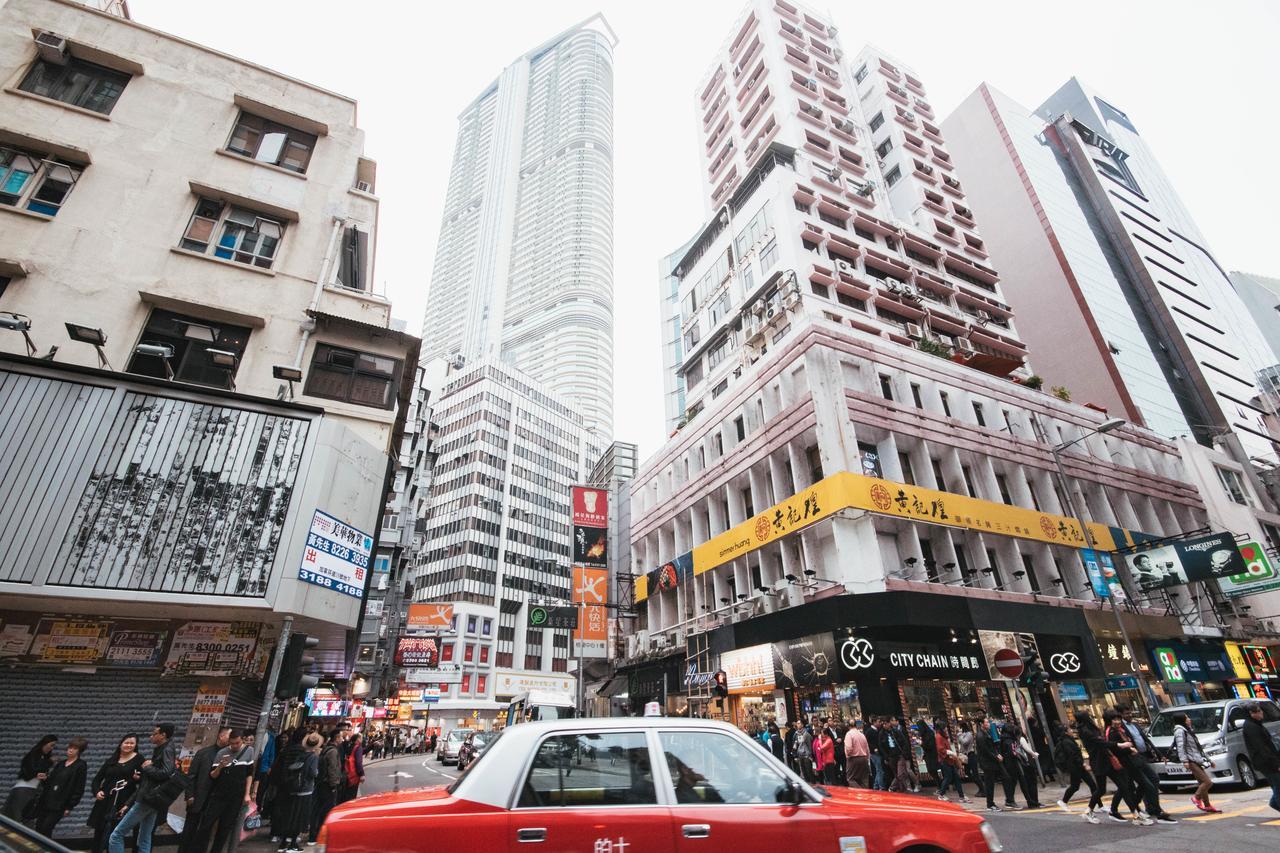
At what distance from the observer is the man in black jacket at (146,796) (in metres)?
7.15

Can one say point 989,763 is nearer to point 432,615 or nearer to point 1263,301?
point 432,615

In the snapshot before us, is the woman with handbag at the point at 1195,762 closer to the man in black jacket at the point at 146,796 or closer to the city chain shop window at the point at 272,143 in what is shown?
the man in black jacket at the point at 146,796

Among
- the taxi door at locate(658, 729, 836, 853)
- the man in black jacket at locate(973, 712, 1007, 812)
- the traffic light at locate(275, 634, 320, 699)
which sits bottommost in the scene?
the man in black jacket at locate(973, 712, 1007, 812)

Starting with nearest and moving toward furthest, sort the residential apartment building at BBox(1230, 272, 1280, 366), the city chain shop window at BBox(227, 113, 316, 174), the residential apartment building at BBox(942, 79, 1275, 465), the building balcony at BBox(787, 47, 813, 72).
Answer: the city chain shop window at BBox(227, 113, 316, 174) → the building balcony at BBox(787, 47, 813, 72) → the residential apartment building at BBox(942, 79, 1275, 465) → the residential apartment building at BBox(1230, 272, 1280, 366)

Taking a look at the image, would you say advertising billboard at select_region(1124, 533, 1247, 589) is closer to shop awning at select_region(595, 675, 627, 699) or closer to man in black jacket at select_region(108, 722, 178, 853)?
shop awning at select_region(595, 675, 627, 699)

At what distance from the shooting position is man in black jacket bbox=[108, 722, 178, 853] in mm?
7152

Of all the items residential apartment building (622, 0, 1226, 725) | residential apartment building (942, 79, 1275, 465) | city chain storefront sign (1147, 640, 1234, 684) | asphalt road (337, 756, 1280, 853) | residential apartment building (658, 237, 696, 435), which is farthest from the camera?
residential apartment building (658, 237, 696, 435)

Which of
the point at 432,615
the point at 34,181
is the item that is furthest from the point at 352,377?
the point at 432,615

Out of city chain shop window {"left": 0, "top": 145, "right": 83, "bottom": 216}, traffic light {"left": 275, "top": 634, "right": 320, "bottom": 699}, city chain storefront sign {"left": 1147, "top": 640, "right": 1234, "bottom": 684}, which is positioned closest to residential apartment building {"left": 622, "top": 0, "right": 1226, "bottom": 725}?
city chain storefront sign {"left": 1147, "top": 640, "right": 1234, "bottom": 684}

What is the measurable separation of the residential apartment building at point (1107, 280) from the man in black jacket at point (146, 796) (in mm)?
52901

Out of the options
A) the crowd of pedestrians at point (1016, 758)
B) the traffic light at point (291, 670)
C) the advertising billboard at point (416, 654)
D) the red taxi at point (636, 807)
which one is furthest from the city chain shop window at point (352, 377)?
the advertising billboard at point (416, 654)

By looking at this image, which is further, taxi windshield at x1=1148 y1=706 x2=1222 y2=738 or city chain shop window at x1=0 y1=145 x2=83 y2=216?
city chain shop window at x1=0 y1=145 x2=83 y2=216

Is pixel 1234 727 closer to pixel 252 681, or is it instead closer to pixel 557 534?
pixel 252 681

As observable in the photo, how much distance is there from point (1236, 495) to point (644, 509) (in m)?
34.5
